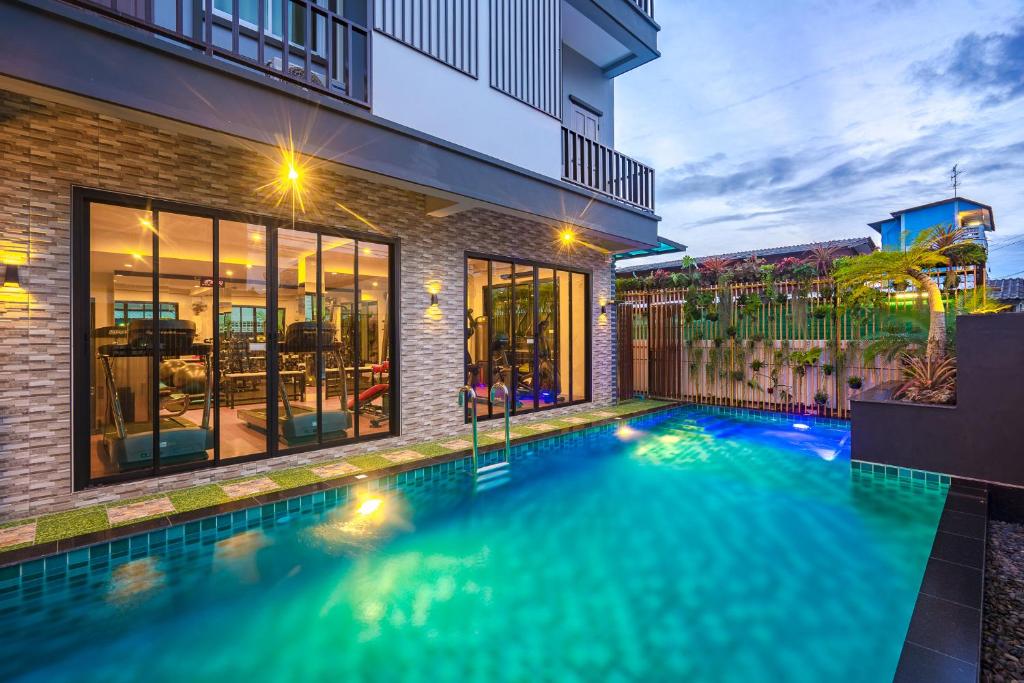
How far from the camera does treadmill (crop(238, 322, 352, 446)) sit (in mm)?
5512

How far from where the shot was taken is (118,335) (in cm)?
450

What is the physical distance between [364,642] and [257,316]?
3.92m

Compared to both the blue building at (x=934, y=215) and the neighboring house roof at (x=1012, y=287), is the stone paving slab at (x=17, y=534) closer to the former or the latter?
the neighboring house roof at (x=1012, y=287)

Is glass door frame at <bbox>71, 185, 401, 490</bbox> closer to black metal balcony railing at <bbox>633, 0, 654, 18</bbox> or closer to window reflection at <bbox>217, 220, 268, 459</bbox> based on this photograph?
window reflection at <bbox>217, 220, 268, 459</bbox>

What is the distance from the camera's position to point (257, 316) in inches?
208

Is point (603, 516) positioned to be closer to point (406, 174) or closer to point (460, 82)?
point (406, 174)

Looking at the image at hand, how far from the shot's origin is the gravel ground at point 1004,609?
226cm

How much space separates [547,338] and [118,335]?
628 centimetres

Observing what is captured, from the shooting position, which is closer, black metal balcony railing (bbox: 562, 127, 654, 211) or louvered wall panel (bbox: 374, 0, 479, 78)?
louvered wall panel (bbox: 374, 0, 479, 78)

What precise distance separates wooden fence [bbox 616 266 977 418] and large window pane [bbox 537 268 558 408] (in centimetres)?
233

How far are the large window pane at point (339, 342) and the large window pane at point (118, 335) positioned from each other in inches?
Result: 67.5

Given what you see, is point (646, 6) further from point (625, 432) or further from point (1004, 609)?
point (1004, 609)

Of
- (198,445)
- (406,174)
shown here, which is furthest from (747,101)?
(198,445)

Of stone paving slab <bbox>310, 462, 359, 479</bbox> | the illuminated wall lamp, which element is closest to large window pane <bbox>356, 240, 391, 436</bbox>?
stone paving slab <bbox>310, 462, 359, 479</bbox>
